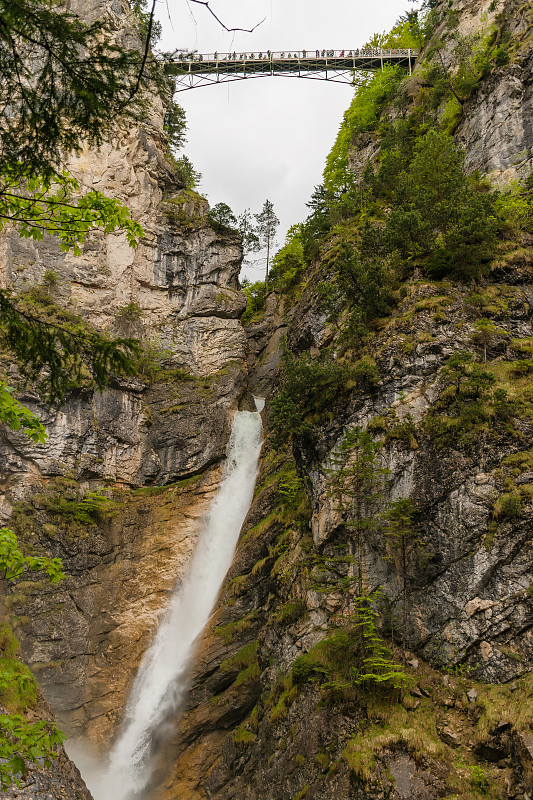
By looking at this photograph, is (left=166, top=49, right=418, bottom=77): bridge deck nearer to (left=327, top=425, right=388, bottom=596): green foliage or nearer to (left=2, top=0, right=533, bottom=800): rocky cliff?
(left=2, top=0, right=533, bottom=800): rocky cliff

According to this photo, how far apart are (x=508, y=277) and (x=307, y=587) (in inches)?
442

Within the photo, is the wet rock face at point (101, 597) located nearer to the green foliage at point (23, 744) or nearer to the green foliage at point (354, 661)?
the green foliage at point (354, 661)

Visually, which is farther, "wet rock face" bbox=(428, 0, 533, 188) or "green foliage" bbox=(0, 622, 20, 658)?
"wet rock face" bbox=(428, 0, 533, 188)

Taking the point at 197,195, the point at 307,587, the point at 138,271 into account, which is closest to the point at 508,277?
the point at 307,587

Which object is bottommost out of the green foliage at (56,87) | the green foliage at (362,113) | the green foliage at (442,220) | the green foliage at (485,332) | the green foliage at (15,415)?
the green foliage at (15,415)

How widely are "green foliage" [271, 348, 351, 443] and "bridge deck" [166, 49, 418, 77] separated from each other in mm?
31245

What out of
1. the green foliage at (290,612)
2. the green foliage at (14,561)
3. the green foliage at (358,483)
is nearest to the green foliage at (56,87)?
the green foliage at (14,561)

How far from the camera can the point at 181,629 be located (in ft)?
73.3

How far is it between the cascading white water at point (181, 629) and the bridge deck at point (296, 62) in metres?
26.7

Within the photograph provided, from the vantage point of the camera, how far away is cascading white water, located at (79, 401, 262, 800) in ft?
61.3

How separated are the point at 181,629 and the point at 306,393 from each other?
11.0 metres

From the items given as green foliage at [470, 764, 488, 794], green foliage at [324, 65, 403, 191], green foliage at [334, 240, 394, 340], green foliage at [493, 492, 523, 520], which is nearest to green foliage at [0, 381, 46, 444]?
green foliage at [470, 764, 488, 794]

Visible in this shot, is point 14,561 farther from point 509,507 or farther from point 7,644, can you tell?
point 7,644

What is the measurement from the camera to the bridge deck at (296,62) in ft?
132
